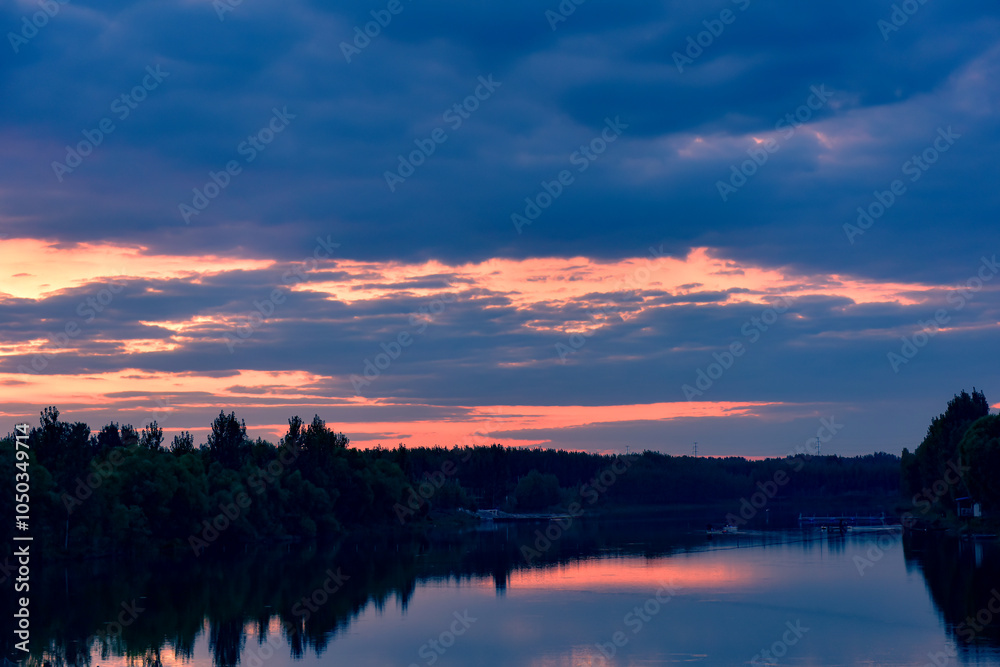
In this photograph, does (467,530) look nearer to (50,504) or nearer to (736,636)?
(50,504)

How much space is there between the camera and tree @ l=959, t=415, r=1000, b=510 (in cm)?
10288

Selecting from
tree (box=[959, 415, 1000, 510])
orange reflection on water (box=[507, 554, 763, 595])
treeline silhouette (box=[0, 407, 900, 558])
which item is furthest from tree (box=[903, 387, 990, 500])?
treeline silhouette (box=[0, 407, 900, 558])

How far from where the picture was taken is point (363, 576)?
83.5 m

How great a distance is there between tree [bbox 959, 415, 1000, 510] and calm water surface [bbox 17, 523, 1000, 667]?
6.72 meters

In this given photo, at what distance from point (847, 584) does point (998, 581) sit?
10.3m

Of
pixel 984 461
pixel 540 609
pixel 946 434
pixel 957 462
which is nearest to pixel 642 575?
pixel 540 609

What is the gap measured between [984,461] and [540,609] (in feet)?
207

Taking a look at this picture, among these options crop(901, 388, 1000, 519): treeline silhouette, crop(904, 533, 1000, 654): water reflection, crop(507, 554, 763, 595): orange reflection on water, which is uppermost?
crop(901, 388, 1000, 519): treeline silhouette

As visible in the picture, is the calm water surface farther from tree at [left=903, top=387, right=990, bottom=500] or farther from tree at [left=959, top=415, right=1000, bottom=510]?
tree at [left=903, top=387, right=990, bottom=500]

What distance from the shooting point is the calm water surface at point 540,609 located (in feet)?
153

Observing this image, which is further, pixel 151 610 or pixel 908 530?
pixel 908 530

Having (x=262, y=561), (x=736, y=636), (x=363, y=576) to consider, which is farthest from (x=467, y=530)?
(x=736, y=636)

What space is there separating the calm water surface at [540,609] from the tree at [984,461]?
22.0 feet

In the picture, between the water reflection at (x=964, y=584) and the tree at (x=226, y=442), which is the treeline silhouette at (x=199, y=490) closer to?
the tree at (x=226, y=442)
